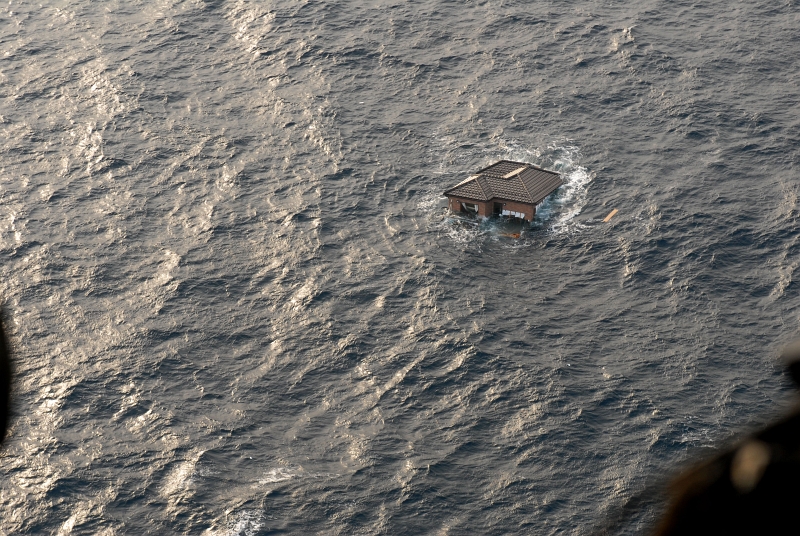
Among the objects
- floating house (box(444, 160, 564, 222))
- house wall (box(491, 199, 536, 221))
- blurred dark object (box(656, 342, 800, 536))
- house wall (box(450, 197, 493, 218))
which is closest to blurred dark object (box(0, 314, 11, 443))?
blurred dark object (box(656, 342, 800, 536))

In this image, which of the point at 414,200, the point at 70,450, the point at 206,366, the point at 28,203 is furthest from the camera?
the point at 28,203

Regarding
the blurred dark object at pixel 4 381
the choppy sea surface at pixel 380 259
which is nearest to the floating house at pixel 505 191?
the choppy sea surface at pixel 380 259

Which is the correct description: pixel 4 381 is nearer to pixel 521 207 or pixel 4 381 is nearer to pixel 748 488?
pixel 748 488

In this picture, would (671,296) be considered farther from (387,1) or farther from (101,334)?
(387,1)

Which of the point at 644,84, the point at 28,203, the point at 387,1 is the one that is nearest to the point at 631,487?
the point at 644,84

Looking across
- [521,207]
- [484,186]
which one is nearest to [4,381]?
[521,207]
